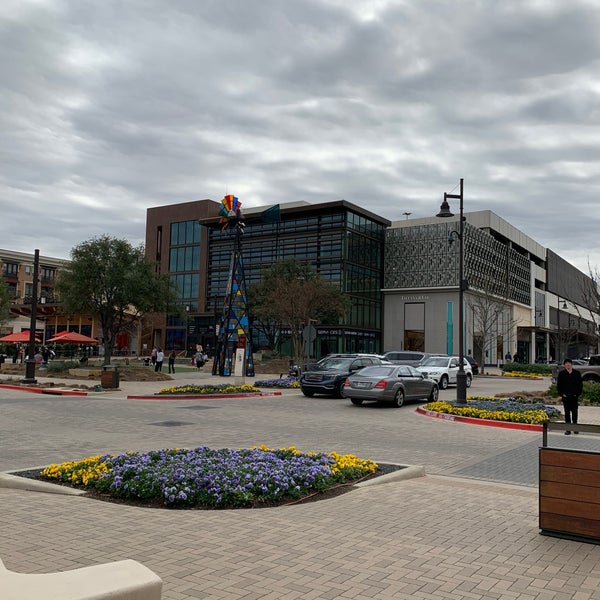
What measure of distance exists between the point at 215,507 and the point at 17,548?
2216 millimetres

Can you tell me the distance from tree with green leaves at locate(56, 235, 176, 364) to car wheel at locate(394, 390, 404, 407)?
21.0m

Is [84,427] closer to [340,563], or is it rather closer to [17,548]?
[17,548]

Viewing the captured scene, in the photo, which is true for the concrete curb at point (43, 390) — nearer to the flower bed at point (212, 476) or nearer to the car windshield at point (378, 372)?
the car windshield at point (378, 372)

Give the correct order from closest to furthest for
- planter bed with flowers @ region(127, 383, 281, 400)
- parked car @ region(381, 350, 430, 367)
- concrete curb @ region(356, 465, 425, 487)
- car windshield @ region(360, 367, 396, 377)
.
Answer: concrete curb @ region(356, 465, 425, 487)
car windshield @ region(360, 367, 396, 377)
planter bed with flowers @ region(127, 383, 281, 400)
parked car @ region(381, 350, 430, 367)

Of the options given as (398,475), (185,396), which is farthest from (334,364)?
(398,475)

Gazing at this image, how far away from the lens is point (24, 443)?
11.8 metres

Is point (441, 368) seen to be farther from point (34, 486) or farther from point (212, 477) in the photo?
point (34, 486)

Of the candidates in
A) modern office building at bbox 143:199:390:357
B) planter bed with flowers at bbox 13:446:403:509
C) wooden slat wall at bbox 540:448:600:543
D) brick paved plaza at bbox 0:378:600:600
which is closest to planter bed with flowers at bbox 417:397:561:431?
brick paved plaza at bbox 0:378:600:600

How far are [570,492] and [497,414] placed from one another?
432 inches

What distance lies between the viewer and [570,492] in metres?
5.73

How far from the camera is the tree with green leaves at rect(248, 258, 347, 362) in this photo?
4319 centimetres

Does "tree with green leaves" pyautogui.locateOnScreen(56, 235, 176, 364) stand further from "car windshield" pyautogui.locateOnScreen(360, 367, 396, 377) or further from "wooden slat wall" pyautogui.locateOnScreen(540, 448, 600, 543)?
"wooden slat wall" pyautogui.locateOnScreen(540, 448, 600, 543)

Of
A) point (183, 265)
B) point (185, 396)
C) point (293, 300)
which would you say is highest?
point (183, 265)

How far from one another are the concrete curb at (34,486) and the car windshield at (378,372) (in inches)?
566
